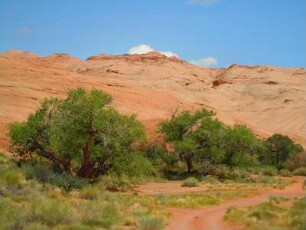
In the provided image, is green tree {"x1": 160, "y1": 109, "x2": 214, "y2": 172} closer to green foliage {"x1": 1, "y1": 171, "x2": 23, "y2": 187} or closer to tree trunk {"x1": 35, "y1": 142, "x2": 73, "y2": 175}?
tree trunk {"x1": 35, "y1": 142, "x2": 73, "y2": 175}

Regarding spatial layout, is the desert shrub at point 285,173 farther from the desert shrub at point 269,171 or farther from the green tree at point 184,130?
the green tree at point 184,130

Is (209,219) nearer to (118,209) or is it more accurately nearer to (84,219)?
(118,209)

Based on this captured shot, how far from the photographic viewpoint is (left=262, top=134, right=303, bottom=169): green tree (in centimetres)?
5078

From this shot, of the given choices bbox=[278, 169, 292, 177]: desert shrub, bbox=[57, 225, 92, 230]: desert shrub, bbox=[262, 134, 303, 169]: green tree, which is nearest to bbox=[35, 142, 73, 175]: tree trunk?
bbox=[57, 225, 92, 230]: desert shrub

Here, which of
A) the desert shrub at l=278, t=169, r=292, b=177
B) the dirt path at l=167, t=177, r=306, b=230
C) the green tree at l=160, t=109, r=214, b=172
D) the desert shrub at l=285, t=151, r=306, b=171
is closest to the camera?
the dirt path at l=167, t=177, r=306, b=230

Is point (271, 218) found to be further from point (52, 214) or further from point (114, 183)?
point (114, 183)

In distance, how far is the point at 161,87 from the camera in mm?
77000

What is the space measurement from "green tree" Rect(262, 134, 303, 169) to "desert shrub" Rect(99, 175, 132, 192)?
88.7ft

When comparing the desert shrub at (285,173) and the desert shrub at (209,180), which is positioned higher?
the desert shrub at (285,173)

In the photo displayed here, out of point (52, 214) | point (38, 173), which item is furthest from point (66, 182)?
point (52, 214)

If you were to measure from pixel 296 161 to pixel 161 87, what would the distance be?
32501 mm

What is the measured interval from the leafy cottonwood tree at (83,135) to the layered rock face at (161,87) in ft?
33.6

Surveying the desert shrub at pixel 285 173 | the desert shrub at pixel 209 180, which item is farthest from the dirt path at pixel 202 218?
the desert shrub at pixel 285 173

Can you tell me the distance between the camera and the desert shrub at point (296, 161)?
159ft
